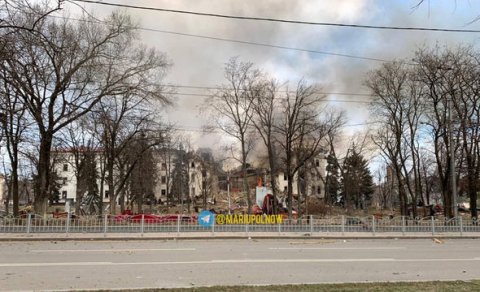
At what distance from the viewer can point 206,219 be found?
88.5 ft

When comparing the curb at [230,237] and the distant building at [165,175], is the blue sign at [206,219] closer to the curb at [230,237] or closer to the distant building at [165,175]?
the curb at [230,237]

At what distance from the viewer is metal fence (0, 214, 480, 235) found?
2495 centimetres

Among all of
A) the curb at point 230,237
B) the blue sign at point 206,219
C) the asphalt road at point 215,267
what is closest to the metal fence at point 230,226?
the blue sign at point 206,219

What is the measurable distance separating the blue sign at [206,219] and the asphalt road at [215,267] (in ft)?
28.9

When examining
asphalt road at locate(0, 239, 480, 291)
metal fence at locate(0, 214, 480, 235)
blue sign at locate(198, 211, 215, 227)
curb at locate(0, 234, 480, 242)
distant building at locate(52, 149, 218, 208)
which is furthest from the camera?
distant building at locate(52, 149, 218, 208)

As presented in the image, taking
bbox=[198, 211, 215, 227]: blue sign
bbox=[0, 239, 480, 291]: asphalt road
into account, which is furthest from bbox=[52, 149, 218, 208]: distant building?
bbox=[0, 239, 480, 291]: asphalt road

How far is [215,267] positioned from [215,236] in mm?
11788

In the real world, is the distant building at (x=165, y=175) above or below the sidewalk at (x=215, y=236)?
above

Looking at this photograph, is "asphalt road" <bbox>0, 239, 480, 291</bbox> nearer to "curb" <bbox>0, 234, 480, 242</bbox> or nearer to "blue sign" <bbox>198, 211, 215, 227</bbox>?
"curb" <bbox>0, 234, 480, 242</bbox>

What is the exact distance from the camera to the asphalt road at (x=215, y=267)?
34.1 feet

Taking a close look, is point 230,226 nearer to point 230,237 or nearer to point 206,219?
point 206,219

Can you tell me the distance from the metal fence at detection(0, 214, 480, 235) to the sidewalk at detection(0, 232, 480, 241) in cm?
46

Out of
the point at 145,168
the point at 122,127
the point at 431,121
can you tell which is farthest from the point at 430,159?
the point at 122,127

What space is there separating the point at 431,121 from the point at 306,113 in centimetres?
1080
